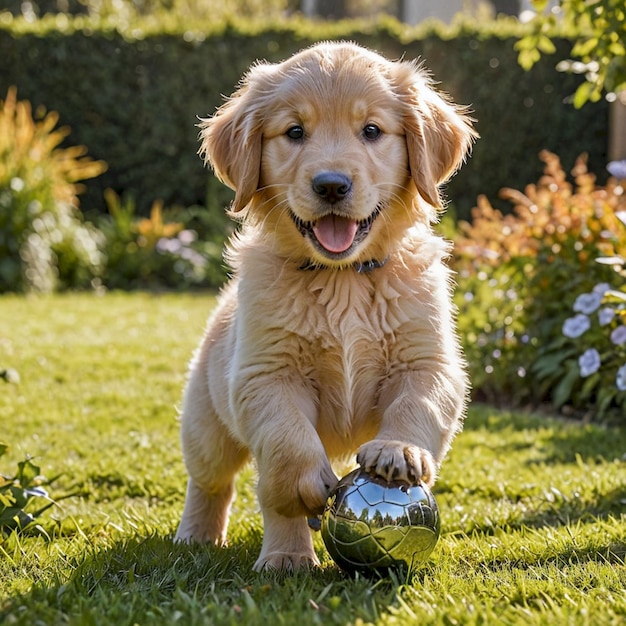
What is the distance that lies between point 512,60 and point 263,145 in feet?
33.2

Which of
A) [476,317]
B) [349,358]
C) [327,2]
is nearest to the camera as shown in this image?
[349,358]

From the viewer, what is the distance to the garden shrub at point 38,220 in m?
10.6

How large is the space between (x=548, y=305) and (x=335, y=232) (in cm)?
341

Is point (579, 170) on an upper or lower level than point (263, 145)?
lower

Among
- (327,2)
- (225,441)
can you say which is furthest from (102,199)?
(327,2)

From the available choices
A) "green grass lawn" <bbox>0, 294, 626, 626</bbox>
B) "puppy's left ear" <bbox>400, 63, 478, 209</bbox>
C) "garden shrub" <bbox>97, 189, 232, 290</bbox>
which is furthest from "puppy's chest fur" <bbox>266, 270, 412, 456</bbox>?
"garden shrub" <bbox>97, 189, 232, 290</bbox>

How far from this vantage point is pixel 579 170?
7059 mm

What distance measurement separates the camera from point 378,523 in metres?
3.01

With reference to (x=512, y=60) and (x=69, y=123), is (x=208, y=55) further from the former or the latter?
(x=512, y=60)

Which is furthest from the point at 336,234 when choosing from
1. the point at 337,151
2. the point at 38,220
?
the point at 38,220

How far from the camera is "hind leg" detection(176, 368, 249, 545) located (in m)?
3.95

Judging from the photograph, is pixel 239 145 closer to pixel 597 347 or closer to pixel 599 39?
pixel 599 39

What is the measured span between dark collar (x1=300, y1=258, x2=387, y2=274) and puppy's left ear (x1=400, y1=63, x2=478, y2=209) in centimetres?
30

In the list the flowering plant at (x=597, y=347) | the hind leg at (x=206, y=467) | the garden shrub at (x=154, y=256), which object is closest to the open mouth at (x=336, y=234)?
the hind leg at (x=206, y=467)
